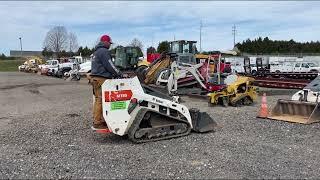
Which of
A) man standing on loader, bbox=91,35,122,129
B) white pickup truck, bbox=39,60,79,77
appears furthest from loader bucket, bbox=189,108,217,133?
white pickup truck, bbox=39,60,79,77

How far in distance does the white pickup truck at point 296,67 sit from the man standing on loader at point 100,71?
3682 cm

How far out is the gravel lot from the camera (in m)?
7.14

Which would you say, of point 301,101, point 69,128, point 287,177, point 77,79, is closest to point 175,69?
point 301,101

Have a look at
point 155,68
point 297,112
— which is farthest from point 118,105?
point 155,68

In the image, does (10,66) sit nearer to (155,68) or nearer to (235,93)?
(155,68)

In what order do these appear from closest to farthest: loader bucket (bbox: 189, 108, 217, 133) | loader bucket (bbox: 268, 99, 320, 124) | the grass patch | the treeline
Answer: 1. loader bucket (bbox: 189, 108, 217, 133)
2. loader bucket (bbox: 268, 99, 320, 124)
3. the grass patch
4. the treeline

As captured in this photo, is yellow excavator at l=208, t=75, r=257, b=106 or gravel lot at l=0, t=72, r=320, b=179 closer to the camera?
gravel lot at l=0, t=72, r=320, b=179

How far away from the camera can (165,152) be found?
28.0 ft

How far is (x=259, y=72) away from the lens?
3200 centimetres

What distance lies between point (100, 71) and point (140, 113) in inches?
47.1

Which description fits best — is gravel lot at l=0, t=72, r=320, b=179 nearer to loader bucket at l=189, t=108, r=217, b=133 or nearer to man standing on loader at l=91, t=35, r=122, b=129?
loader bucket at l=189, t=108, r=217, b=133

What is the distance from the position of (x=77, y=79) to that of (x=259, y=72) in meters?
16.1

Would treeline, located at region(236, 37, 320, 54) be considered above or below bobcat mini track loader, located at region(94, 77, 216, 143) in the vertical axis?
above

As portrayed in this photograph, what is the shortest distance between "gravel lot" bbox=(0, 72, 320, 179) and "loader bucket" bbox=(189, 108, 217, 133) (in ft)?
0.64
